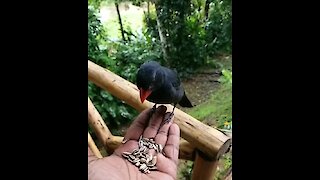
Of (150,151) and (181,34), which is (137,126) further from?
(181,34)

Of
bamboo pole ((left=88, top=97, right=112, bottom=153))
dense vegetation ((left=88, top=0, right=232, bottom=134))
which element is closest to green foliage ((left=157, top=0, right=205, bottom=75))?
dense vegetation ((left=88, top=0, right=232, bottom=134))

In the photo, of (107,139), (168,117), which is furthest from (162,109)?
(107,139)

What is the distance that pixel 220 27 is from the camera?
69 cm

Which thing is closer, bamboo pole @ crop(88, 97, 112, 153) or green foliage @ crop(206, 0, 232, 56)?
green foliage @ crop(206, 0, 232, 56)

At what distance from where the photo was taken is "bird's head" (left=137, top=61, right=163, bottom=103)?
0.73 m

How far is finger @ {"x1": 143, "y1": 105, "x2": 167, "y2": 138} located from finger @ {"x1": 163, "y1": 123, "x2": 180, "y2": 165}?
0.10ft

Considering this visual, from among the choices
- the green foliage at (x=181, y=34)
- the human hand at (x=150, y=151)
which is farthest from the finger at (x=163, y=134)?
the green foliage at (x=181, y=34)

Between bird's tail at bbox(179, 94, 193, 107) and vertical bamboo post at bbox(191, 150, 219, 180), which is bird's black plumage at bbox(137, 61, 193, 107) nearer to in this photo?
bird's tail at bbox(179, 94, 193, 107)

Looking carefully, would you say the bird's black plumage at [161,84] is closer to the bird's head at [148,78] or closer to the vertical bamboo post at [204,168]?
the bird's head at [148,78]

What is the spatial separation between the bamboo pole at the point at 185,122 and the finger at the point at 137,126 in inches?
1.3

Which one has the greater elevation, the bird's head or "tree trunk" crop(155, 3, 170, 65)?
"tree trunk" crop(155, 3, 170, 65)
